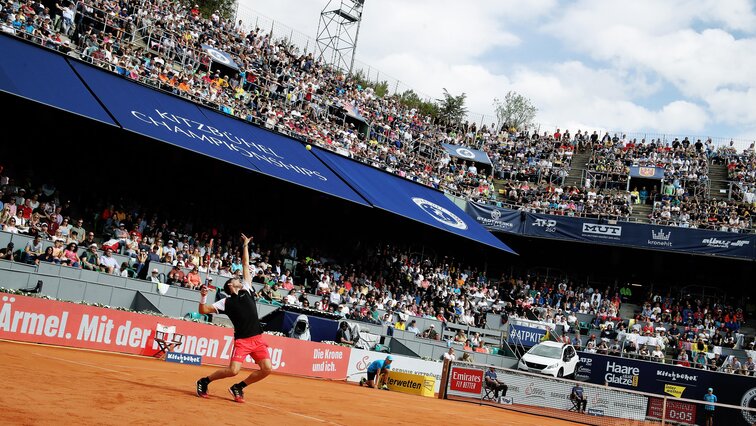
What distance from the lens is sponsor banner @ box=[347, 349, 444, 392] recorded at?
25.9 m

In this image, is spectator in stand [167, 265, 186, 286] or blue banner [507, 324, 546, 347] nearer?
spectator in stand [167, 265, 186, 286]

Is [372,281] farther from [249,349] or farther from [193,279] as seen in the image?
[249,349]

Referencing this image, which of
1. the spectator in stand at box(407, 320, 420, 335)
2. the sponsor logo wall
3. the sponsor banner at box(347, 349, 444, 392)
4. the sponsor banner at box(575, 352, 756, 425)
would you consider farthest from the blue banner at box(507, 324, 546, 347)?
the sponsor logo wall

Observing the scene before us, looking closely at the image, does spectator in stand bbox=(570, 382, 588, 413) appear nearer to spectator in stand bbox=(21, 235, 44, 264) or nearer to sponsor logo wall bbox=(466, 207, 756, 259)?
spectator in stand bbox=(21, 235, 44, 264)

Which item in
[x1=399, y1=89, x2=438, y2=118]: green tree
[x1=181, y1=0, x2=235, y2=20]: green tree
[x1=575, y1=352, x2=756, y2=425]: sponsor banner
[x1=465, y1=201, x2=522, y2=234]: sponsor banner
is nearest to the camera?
[x1=575, y1=352, x2=756, y2=425]: sponsor banner

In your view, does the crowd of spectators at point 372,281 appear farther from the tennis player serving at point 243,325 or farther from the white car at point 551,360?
the tennis player serving at point 243,325

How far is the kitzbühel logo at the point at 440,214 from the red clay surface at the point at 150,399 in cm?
1869

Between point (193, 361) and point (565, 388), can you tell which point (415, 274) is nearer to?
point (565, 388)

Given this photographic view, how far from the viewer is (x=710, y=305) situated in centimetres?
4238

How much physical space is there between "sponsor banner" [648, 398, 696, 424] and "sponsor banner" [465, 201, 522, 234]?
73.1ft

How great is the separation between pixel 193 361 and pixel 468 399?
342 inches

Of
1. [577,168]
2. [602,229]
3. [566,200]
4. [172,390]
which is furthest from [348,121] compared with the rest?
[172,390]

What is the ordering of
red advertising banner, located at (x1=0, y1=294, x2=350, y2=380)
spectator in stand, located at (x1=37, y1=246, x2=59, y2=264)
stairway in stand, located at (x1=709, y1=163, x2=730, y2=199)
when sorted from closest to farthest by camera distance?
red advertising banner, located at (x1=0, y1=294, x2=350, y2=380)
spectator in stand, located at (x1=37, y1=246, x2=59, y2=264)
stairway in stand, located at (x1=709, y1=163, x2=730, y2=199)

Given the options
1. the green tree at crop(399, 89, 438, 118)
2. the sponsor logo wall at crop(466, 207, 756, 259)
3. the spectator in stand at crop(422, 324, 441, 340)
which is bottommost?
the spectator in stand at crop(422, 324, 441, 340)
